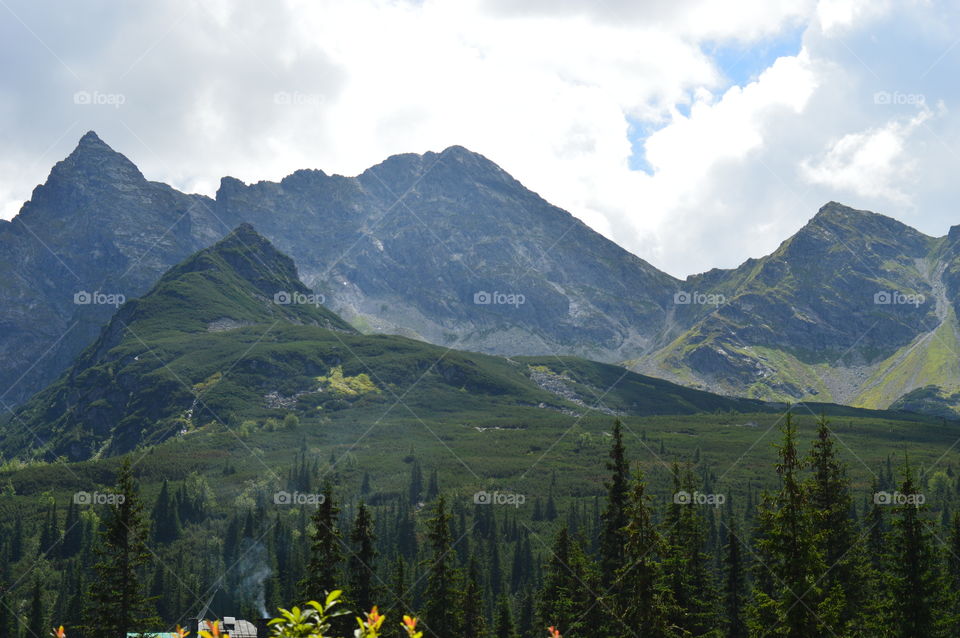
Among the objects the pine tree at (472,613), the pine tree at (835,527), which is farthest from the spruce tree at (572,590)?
the pine tree at (835,527)

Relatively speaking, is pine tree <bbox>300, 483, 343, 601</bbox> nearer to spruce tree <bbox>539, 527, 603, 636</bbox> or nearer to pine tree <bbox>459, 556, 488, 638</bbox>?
pine tree <bbox>459, 556, 488, 638</bbox>

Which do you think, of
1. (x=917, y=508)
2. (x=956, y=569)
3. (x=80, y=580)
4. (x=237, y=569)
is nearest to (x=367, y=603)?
(x=917, y=508)

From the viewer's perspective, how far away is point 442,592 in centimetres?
5219

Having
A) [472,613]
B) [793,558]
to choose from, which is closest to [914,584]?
[793,558]

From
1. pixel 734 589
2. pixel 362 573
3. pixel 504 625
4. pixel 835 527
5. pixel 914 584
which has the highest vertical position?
pixel 835 527

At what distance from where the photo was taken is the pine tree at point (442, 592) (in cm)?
5134

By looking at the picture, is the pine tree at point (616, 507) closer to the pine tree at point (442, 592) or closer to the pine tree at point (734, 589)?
the pine tree at point (442, 592)

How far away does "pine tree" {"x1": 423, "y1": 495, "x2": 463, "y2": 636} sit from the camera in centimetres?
5134

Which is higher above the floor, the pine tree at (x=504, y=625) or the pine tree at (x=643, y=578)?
the pine tree at (x=643, y=578)

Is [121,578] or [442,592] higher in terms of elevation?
[121,578]

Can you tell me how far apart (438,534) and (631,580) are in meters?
16.7

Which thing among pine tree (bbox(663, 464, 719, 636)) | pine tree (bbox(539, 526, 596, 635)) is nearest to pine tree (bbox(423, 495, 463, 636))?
pine tree (bbox(539, 526, 596, 635))

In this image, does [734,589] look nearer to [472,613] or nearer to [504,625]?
[472,613]

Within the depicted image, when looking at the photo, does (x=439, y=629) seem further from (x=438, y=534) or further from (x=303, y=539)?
(x=303, y=539)
